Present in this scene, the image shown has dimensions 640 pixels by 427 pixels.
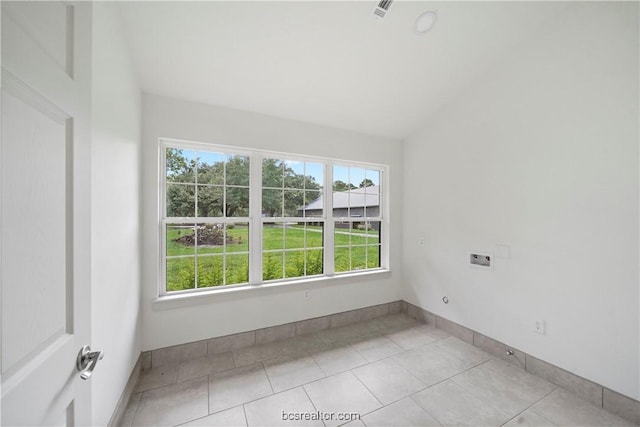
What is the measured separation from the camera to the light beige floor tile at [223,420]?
1.59 metres

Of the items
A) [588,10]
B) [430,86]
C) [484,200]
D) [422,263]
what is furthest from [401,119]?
[422,263]

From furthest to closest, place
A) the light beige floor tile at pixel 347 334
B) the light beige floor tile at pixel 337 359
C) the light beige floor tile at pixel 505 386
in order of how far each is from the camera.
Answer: the light beige floor tile at pixel 347 334, the light beige floor tile at pixel 337 359, the light beige floor tile at pixel 505 386

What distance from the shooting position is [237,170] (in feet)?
8.45

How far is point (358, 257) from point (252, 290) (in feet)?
4.80

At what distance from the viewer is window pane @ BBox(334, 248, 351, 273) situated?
10.3ft

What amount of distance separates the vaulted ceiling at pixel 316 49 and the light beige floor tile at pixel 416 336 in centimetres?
263

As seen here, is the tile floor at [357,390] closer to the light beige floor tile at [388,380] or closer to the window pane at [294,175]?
the light beige floor tile at [388,380]

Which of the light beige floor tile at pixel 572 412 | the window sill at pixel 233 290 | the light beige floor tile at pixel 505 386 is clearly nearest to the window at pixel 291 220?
the window sill at pixel 233 290

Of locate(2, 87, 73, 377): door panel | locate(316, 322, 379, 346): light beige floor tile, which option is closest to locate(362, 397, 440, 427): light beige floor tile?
locate(316, 322, 379, 346): light beige floor tile

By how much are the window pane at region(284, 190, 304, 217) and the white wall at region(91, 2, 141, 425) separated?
1.40 meters

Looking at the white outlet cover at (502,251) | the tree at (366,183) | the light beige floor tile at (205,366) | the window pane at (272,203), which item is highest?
the tree at (366,183)

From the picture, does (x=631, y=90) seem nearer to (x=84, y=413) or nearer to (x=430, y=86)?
(x=430, y=86)

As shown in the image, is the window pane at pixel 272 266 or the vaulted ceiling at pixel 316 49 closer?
the vaulted ceiling at pixel 316 49

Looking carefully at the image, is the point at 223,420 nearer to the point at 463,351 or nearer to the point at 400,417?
the point at 400,417
